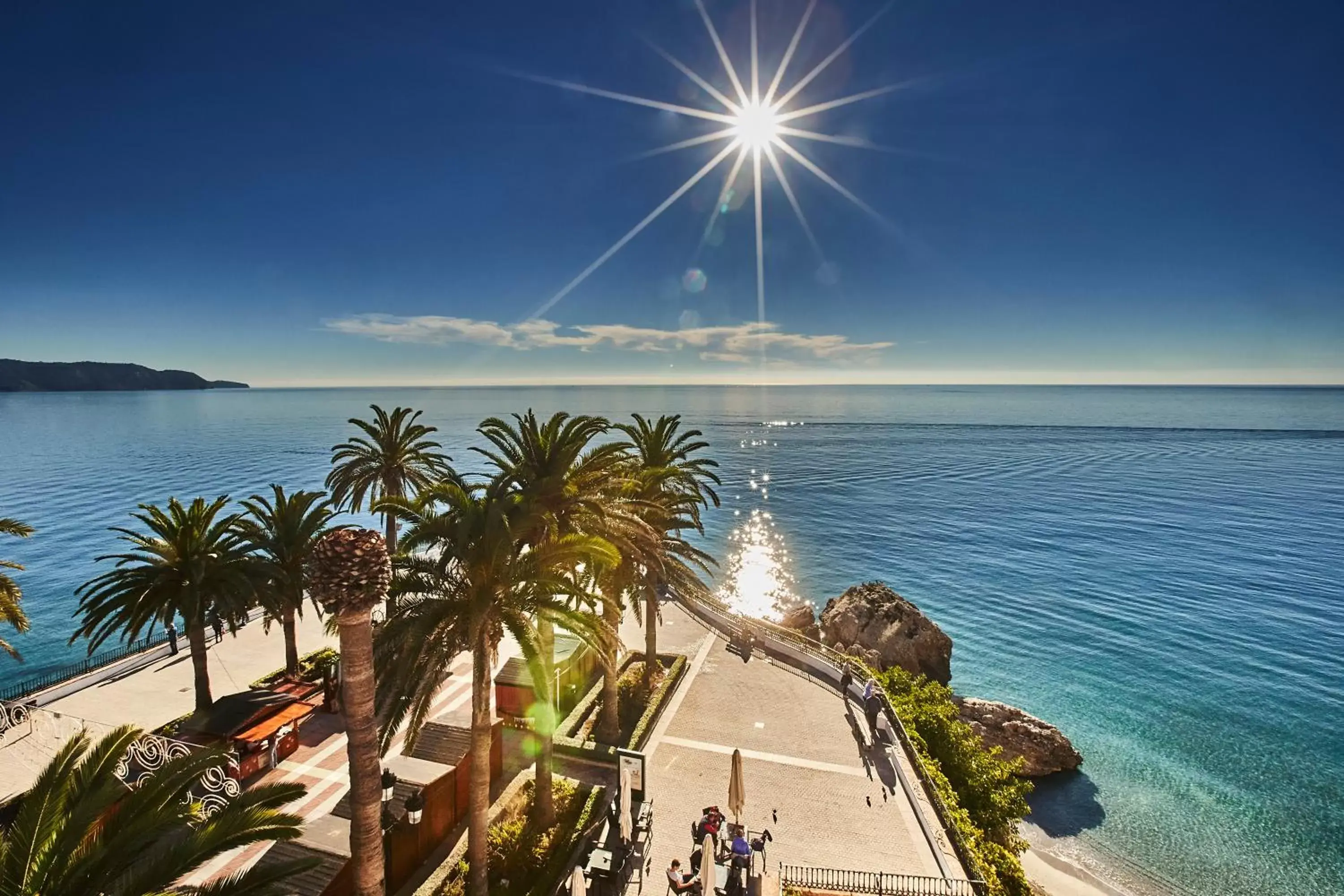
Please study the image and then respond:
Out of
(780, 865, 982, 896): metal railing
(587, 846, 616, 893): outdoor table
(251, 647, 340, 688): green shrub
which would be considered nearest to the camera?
(587, 846, 616, 893): outdoor table

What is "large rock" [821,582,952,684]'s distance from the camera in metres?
35.8

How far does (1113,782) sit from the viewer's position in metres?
28.8

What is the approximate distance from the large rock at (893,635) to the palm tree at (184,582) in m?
30.1

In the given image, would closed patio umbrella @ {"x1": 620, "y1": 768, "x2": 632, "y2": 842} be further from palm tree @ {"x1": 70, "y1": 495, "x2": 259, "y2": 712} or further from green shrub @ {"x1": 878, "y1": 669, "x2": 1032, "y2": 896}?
palm tree @ {"x1": 70, "y1": 495, "x2": 259, "y2": 712}

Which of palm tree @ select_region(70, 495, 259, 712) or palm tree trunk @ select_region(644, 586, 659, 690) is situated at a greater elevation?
palm tree @ select_region(70, 495, 259, 712)

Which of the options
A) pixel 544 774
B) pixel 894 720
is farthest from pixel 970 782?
pixel 544 774

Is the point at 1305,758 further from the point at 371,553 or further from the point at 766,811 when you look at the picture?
the point at 371,553

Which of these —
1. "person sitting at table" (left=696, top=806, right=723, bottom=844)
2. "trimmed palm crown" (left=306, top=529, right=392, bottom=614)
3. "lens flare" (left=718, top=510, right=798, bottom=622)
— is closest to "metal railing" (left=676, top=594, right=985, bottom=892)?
"person sitting at table" (left=696, top=806, right=723, bottom=844)

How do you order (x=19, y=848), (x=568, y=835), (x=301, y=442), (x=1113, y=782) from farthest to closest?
(x=301, y=442), (x=1113, y=782), (x=568, y=835), (x=19, y=848)

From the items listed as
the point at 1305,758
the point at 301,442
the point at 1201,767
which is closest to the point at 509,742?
the point at 1201,767

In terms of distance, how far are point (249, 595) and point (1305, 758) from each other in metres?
48.1

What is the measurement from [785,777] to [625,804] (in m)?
5.71

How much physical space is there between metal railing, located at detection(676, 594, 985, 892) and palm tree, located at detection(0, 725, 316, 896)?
1407 centimetres

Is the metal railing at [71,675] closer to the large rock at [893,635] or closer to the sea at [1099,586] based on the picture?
the sea at [1099,586]
